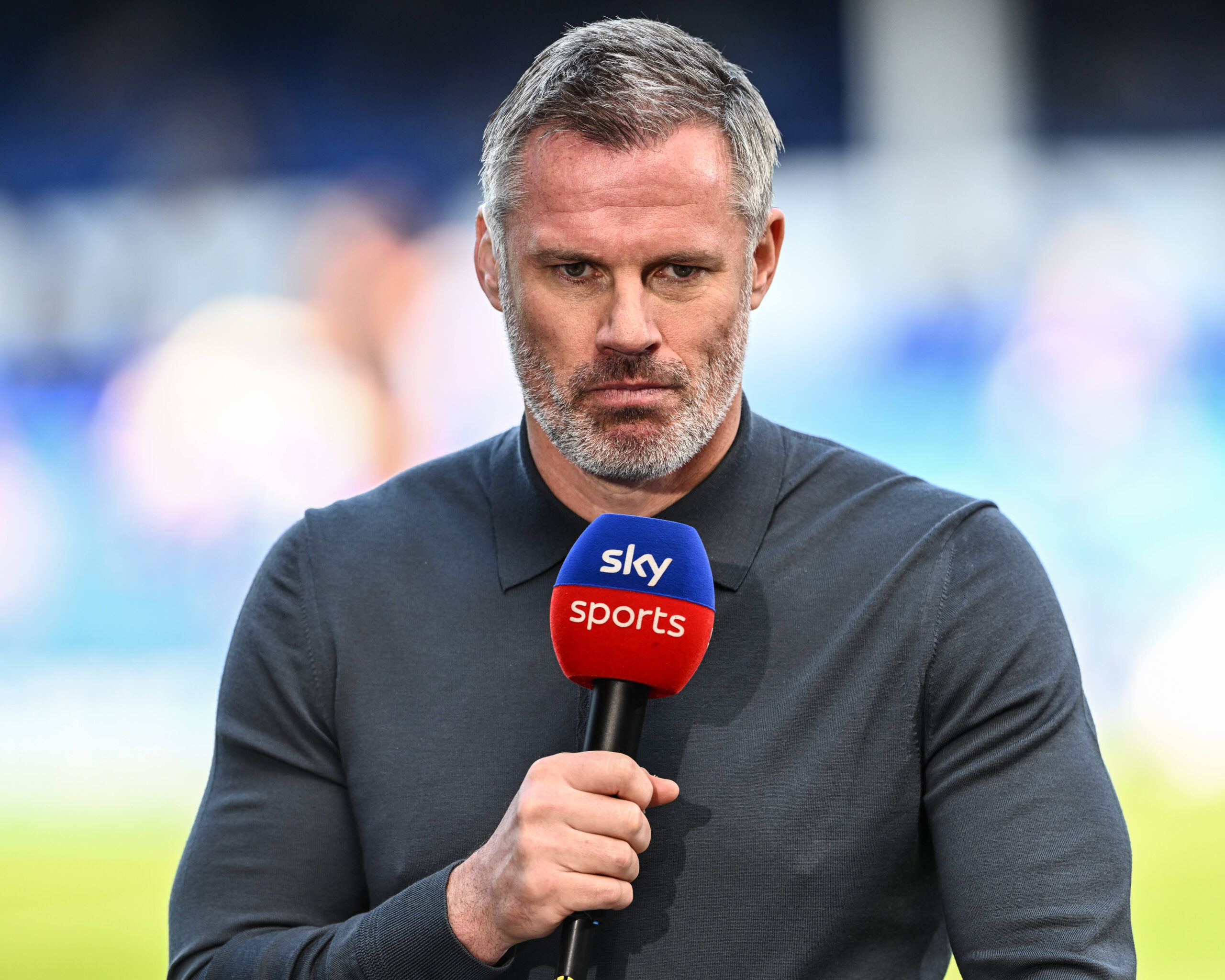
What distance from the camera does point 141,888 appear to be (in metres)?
4.43

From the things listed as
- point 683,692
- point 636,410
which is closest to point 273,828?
point 683,692

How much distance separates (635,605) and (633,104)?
47 centimetres

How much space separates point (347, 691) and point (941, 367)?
5042 millimetres

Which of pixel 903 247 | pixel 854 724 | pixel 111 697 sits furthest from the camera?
pixel 903 247

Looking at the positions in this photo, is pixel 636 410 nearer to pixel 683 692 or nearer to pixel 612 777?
pixel 683 692

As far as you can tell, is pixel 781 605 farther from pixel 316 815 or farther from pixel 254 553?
pixel 254 553

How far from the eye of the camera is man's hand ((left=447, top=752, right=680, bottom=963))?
0.87m

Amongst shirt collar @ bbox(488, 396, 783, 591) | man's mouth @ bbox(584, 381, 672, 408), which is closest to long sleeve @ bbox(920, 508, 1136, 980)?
shirt collar @ bbox(488, 396, 783, 591)

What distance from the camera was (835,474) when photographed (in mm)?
1299

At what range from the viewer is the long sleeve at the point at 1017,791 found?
1016 millimetres

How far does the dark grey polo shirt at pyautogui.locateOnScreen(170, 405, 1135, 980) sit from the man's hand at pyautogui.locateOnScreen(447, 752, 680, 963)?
14 cm

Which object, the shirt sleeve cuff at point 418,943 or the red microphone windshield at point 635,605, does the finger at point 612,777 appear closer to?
the red microphone windshield at point 635,605

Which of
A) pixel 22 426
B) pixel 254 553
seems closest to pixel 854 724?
pixel 254 553

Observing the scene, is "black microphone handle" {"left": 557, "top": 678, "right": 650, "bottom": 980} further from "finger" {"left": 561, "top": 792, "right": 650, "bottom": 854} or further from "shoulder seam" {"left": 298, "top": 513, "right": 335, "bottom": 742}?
"shoulder seam" {"left": 298, "top": 513, "right": 335, "bottom": 742}
